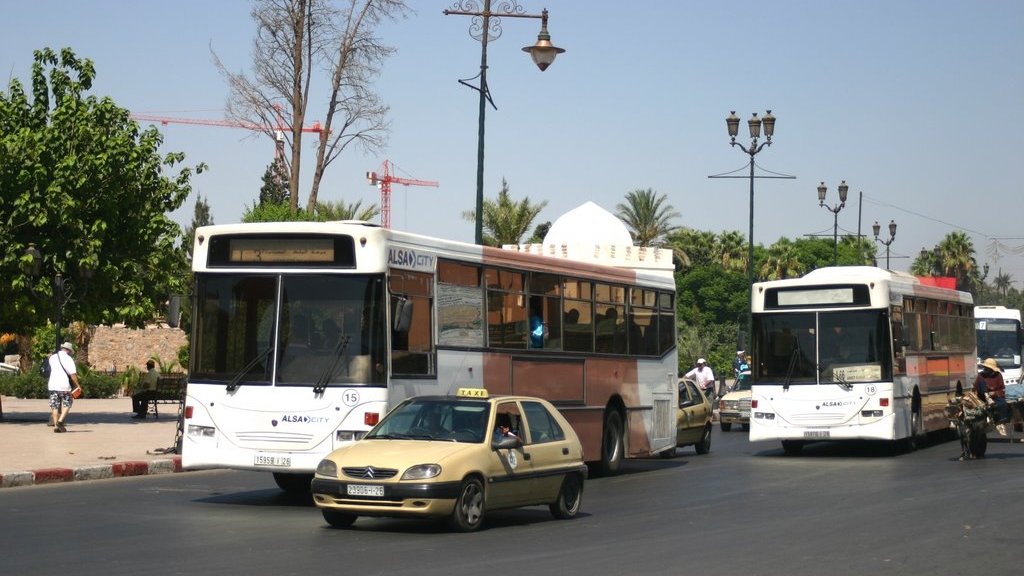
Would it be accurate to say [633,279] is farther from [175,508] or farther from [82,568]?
[82,568]

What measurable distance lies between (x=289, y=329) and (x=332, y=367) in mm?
669

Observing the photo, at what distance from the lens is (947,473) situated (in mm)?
21078

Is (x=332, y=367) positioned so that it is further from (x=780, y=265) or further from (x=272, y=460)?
(x=780, y=265)

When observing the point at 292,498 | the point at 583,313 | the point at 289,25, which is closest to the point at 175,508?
the point at 292,498

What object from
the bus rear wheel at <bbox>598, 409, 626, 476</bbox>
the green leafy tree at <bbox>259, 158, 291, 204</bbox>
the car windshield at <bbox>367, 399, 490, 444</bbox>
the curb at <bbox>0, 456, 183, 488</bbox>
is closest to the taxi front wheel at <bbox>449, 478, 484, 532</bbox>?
the car windshield at <bbox>367, 399, 490, 444</bbox>

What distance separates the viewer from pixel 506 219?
6762 cm

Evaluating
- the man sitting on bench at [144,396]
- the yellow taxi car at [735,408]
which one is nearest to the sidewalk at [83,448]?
the man sitting on bench at [144,396]

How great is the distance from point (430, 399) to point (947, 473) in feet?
33.1

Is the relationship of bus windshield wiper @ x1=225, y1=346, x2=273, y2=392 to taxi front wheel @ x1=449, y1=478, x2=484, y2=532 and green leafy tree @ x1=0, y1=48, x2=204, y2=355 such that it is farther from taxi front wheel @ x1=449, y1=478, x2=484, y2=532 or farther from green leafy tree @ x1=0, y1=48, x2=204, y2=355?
green leafy tree @ x1=0, y1=48, x2=204, y2=355

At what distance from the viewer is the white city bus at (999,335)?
168 ft

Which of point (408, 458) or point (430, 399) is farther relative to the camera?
point (430, 399)

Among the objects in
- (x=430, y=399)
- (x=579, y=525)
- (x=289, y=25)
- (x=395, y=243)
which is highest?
(x=289, y=25)

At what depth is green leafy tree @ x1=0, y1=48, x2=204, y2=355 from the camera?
96.5 ft

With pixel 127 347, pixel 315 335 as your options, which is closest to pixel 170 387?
pixel 315 335
